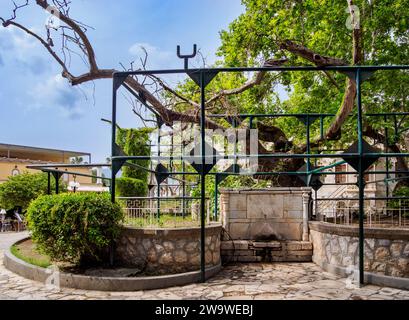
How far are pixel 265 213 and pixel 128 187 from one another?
9634mm

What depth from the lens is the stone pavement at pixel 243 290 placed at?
5.01 meters

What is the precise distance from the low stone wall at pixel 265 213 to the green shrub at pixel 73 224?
2.79 meters

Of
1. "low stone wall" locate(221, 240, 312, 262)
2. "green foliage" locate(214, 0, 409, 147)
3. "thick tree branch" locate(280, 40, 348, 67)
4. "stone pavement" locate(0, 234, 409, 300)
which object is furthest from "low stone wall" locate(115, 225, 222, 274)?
"green foliage" locate(214, 0, 409, 147)

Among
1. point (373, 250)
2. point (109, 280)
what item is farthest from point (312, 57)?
point (109, 280)

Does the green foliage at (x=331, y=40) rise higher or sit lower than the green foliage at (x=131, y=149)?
higher

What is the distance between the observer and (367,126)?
12.3 m

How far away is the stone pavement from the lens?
501cm

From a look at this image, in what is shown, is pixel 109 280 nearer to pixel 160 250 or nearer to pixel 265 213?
pixel 160 250

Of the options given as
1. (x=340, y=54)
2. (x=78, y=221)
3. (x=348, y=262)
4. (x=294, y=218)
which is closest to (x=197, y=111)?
(x=294, y=218)

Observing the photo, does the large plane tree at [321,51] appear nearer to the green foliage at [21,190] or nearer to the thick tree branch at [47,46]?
the thick tree branch at [47,46]

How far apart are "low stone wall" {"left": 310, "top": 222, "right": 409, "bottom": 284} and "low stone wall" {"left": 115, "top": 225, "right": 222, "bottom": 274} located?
8.26ft

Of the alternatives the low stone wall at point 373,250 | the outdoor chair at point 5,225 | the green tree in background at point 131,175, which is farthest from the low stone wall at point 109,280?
the outdoor chair at point 5,225
